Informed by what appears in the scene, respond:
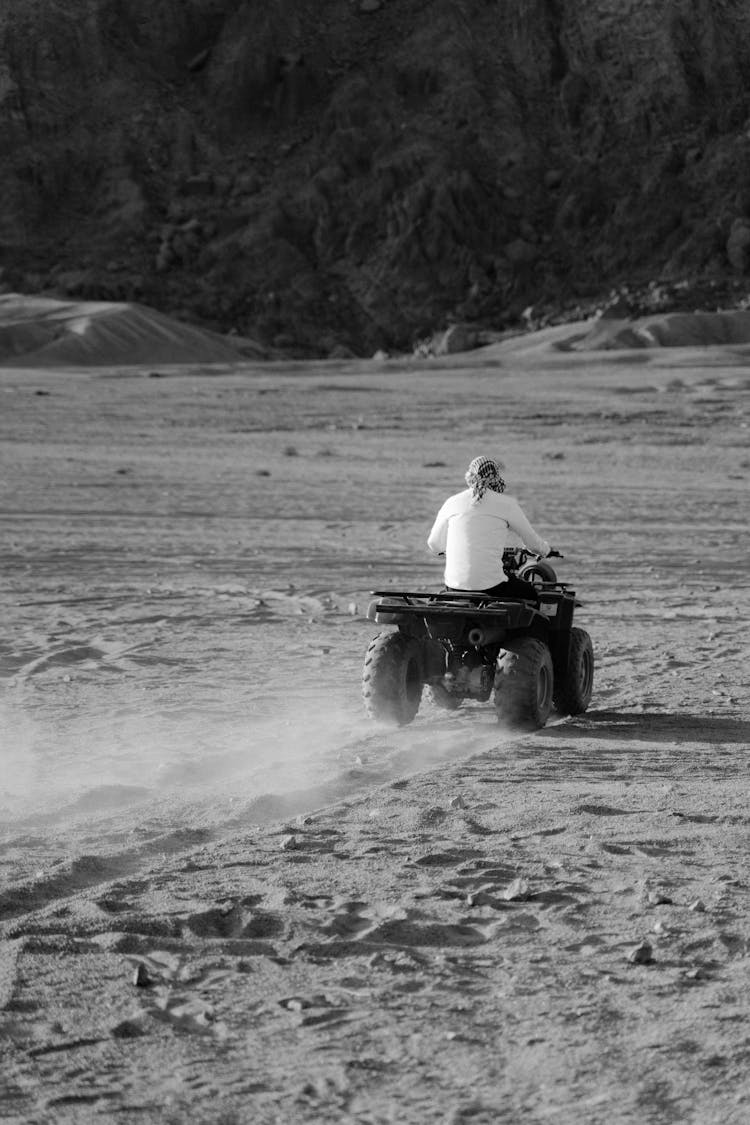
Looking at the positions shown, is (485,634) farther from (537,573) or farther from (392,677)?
(537,573)

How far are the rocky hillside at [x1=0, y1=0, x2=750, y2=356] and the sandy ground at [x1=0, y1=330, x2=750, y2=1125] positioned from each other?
58.3m

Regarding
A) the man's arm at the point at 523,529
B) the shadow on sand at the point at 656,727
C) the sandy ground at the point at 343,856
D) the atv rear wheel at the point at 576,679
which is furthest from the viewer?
the atv rear wheel at the point at 576,679

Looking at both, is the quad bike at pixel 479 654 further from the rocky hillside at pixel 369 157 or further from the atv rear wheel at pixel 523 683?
the rocky hillside at pixel 369 157

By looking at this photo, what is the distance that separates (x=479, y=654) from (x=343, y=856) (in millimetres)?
2856

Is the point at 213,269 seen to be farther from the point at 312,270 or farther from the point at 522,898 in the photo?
the point at 522,898

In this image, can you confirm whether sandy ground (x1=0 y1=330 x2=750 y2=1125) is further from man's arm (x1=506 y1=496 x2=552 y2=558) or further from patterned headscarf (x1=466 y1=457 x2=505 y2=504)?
patterned headscarf (x1=466 y1=457 x2=505 y2=504)

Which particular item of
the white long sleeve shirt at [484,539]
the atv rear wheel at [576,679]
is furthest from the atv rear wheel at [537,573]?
the atv rear wheel at [576,679]

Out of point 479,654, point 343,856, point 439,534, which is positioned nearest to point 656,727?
point 479,654

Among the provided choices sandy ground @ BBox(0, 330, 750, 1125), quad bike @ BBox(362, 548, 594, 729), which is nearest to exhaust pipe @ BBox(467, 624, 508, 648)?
quad bike @ BBox(362, 548, 594, 729)

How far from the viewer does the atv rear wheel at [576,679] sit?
9.23 m

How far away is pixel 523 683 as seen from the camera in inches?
342

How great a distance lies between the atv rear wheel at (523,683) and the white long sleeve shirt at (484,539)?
43 centimetres

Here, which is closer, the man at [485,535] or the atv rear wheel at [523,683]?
the atv rear wheel at [523,683]

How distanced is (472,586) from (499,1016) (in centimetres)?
453
